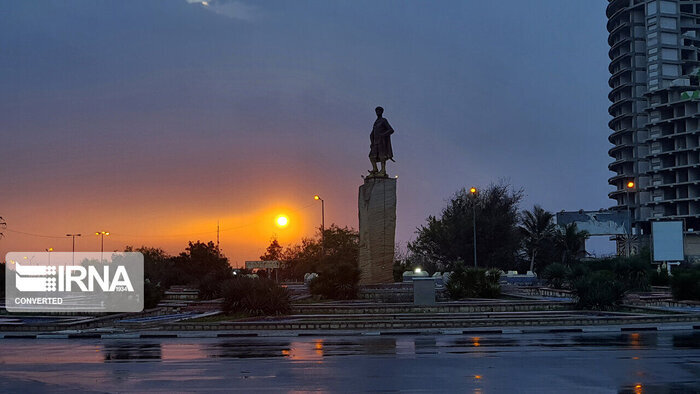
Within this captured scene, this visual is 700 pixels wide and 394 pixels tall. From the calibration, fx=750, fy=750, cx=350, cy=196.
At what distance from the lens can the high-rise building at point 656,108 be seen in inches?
4530

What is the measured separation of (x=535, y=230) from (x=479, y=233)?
8471 mm

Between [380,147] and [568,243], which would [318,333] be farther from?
[568,243]

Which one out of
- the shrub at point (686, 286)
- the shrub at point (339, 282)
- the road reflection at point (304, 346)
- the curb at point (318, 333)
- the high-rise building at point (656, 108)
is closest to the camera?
the road reflection at point (304, 346)

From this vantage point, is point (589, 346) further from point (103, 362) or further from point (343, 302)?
point (343, 302)

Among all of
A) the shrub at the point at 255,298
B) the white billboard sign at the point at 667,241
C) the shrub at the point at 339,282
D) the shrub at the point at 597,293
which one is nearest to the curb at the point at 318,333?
the shrub at the point at 255,298

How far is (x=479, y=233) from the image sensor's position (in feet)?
226

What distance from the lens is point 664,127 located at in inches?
4643

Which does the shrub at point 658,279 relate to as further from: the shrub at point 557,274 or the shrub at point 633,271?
the shrub at point 557,274

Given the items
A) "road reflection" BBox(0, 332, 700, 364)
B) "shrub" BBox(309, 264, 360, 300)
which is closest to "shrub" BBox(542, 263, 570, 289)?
"shrub" BBox(309, 264, 360, 300)

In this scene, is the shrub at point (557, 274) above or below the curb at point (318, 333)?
above

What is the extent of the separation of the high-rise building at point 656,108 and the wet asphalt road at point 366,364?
104 meters

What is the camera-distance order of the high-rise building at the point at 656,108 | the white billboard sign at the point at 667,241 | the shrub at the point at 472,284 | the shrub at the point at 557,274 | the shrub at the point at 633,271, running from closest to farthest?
1. the shrub at the point at 472,284
2. the shrub at the point at 557,274
3. the shrub at the point at 633,271
4. the white billboard sign at the point at 667,241
5. the high-rise building at the point at 656,108

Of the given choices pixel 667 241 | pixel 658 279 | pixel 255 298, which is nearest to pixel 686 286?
pixel 658 279

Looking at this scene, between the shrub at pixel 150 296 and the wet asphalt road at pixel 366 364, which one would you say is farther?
the shrub at pixel 150 296
